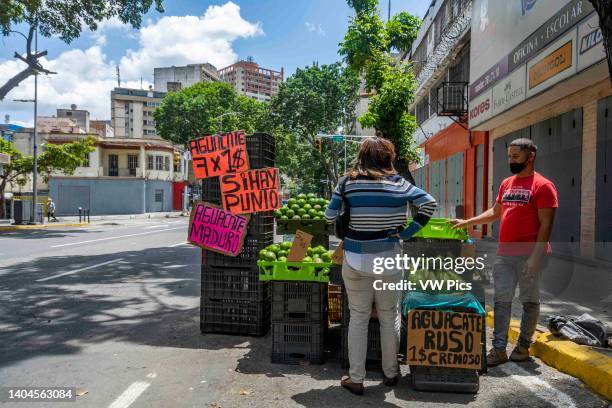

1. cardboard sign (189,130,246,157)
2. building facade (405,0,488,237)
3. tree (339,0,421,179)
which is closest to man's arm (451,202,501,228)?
cardboard sign (189,130,246,157)

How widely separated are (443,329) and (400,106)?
41.6 ft

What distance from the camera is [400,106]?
52.4ft

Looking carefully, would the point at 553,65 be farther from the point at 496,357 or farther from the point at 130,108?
the point at 130,108

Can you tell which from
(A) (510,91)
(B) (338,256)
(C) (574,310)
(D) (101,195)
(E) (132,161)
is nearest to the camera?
(B) (338,256)

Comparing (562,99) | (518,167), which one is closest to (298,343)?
(518,167)

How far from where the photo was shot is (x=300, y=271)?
468 cm

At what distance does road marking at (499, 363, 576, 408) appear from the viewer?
383 cm

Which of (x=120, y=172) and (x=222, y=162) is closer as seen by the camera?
(x=222, y=162)

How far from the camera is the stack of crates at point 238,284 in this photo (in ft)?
18.2

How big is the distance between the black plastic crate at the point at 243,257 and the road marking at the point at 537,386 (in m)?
2.70

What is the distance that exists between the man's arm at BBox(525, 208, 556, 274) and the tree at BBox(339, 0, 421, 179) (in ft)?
36.6

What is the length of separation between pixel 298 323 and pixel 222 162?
2.00 meters

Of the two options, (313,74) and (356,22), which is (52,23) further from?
(313,74)

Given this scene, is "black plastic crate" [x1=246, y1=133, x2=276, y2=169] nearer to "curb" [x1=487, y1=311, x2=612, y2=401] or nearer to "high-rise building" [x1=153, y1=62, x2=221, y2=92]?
"curb" [x1=487, y1=311, x2=612, y2=401]
